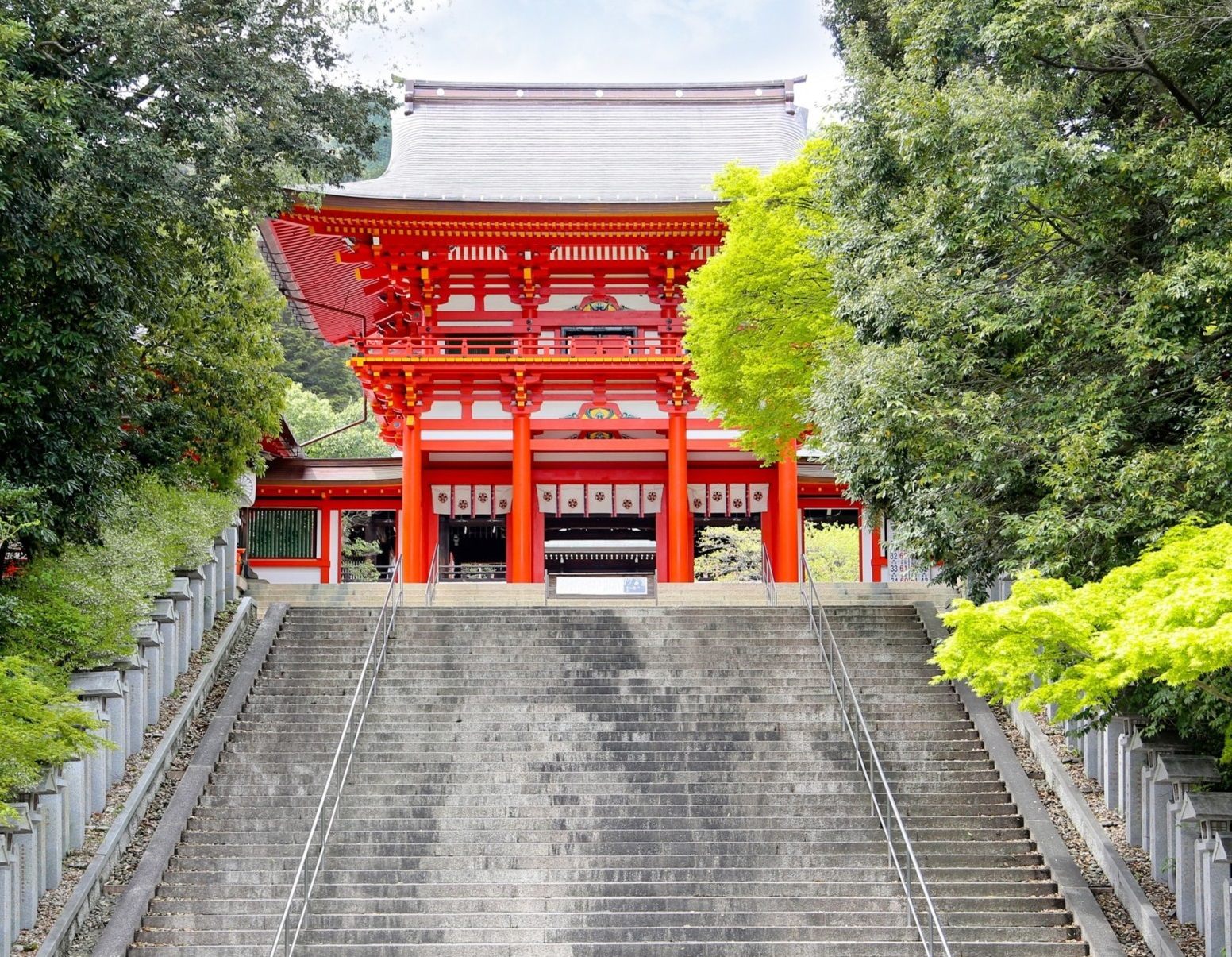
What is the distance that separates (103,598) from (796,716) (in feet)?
21.2

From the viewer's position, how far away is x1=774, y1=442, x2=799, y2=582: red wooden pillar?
20.7 meters

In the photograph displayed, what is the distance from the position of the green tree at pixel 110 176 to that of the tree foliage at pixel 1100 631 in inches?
277

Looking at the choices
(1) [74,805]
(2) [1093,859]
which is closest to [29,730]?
(1) [74,805]

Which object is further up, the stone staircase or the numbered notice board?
the numbered notice board

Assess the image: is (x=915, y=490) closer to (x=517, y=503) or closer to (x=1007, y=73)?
(x=1007, y=73)

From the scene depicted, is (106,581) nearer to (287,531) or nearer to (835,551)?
(287,531)

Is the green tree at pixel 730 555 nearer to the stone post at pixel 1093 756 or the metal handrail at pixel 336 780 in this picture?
the metal handrail at pixel 336 780

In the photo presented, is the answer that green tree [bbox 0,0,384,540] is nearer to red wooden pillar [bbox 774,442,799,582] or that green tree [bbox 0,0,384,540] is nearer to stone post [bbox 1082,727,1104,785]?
stone post [bbox 1082,727,1104,785]

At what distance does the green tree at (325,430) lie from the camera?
1356 inches

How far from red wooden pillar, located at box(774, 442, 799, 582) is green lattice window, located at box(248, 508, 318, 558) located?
8692 millimetres

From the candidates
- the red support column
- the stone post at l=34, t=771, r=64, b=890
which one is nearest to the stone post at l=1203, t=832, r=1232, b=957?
the stone post at l=34, t=771, r=64, b=890

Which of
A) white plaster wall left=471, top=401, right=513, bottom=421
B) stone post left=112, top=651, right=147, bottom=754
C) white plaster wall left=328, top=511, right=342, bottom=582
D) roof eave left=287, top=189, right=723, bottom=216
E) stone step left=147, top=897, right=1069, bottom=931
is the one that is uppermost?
roof eave left=287, top=189, right=723, bottom=216

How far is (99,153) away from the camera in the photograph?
11352mm

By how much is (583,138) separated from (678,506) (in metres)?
7.68
